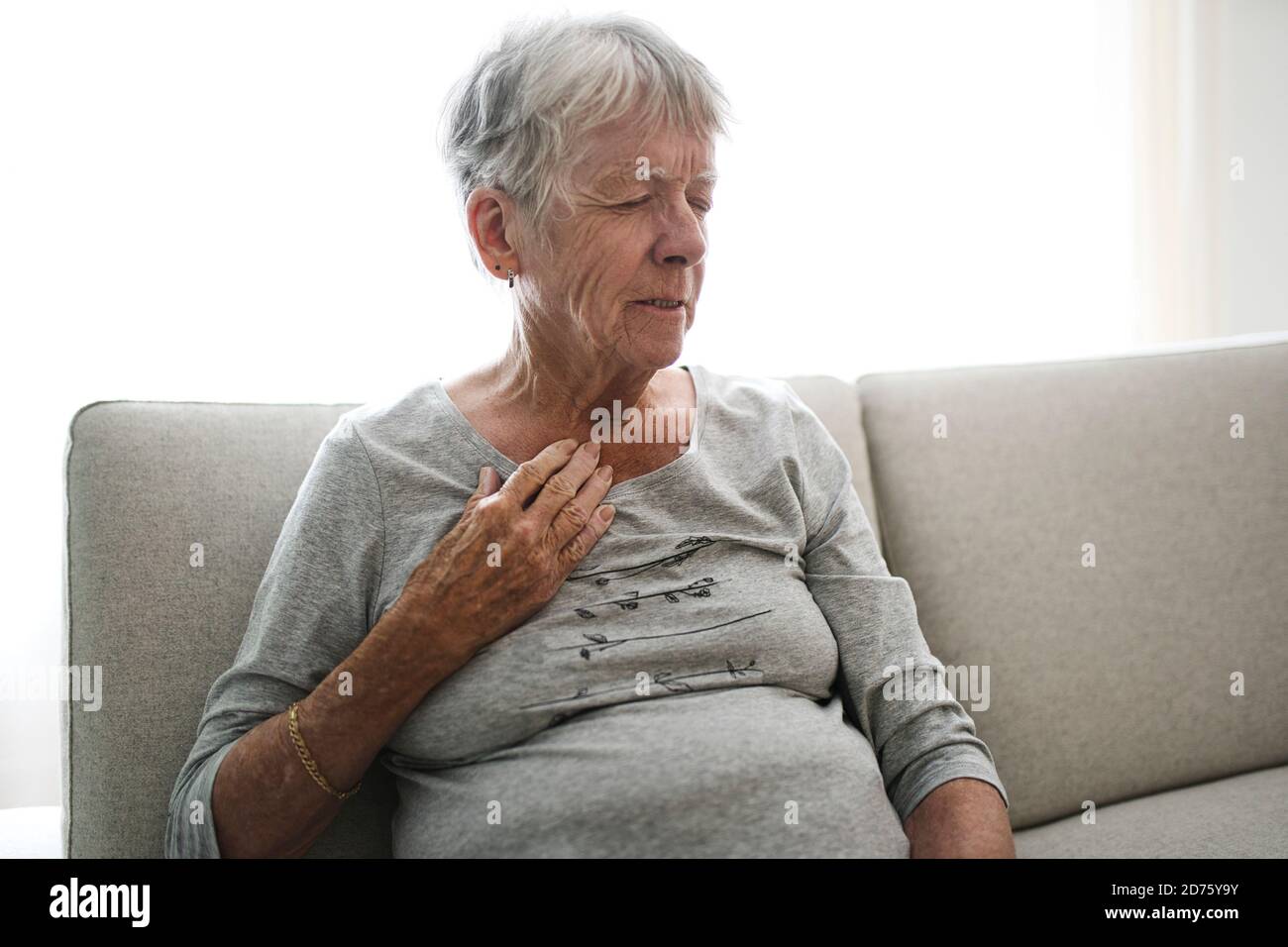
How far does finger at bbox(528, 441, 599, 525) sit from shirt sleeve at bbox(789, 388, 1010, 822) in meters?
0.25

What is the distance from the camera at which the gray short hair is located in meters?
0.98

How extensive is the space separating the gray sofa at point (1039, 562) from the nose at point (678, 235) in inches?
16.7

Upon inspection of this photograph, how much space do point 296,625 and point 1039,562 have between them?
944mm

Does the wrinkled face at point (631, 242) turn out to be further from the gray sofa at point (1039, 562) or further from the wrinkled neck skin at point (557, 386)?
the gray sofa at point (1039, 562)

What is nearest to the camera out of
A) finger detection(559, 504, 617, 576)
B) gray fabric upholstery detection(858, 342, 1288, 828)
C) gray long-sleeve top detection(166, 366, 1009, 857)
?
gray long-sleeve top detection(166, 366, 1009, 857)

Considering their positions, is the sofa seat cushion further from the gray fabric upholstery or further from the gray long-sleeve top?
the gray long-sleeve top

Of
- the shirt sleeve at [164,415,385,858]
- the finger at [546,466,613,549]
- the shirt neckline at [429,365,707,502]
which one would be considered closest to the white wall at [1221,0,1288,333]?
the shirt neckline at [429,365,707,502]

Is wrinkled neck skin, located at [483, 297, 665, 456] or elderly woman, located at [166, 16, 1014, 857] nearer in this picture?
elderly woman, located at [166, 16, 1014, 857]

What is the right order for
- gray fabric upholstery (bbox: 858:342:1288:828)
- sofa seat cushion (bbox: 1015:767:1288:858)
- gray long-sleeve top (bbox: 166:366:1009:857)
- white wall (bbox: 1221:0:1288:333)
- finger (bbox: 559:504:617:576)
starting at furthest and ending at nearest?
white wall (bbox: 1221:0:1288:333) → gray fabric upholstery (bbox: 858:342:1288:828) → sofa seat cushion (bbox: 1015:767:1288:858) → finger (bbox: 559:504:617:576) → gray long-sleeve top (bbox: 166:366:1009:857)

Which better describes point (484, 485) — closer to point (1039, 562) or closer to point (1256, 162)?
point (1039, 562)

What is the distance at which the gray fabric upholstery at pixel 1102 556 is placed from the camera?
49.4 inches

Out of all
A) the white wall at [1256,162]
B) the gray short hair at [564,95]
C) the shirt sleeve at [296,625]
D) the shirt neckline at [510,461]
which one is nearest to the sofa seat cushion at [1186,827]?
the shirt neckline at [510,461]

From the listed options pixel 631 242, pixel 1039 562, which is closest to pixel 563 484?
pixel 631 242
